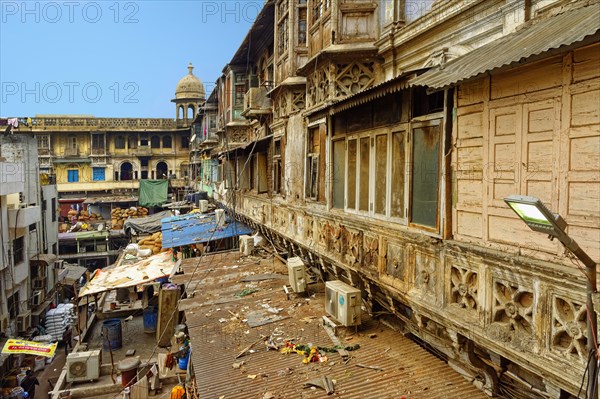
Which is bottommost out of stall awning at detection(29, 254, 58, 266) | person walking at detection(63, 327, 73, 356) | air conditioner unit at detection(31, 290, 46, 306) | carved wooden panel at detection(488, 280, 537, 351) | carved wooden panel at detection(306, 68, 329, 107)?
person walking at detection(63, 327, 73, 356)

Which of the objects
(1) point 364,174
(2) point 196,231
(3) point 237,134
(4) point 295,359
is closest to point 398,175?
(1) point 364,174

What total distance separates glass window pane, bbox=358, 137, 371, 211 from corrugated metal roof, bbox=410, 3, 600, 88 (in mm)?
2595

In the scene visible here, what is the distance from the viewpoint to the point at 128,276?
701 inches

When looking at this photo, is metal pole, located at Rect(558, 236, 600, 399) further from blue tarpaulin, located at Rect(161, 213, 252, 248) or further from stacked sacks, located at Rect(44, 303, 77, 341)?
stacked sacks, located at Rect(44, 303, 77, 341)

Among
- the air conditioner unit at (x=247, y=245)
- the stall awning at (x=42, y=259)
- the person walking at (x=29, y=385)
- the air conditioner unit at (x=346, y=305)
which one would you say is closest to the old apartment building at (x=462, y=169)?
the air conditioner unit at (x=346, y=305)

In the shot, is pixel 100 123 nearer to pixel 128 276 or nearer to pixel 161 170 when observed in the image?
pixel 161 170

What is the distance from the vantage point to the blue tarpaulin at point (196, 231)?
1942 centimetres

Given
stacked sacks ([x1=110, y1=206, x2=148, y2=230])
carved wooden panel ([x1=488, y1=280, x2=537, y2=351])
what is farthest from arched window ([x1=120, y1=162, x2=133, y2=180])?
carved wooden panel ([x1=488, y1=280, x2=537, y2=351])

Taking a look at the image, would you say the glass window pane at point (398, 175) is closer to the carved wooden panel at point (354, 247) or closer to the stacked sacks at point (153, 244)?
the carved wooden panel at point (354, 247)

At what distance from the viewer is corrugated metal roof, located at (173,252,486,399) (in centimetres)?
613

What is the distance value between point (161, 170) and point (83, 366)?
46.8 metres

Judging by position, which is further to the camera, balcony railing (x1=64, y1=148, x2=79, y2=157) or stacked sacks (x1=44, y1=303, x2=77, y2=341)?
balcony railing (x1=64, y1=148, x2=79, y2=157)

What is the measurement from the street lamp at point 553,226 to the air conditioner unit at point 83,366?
13.8m

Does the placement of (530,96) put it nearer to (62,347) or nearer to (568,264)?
(568,264)
